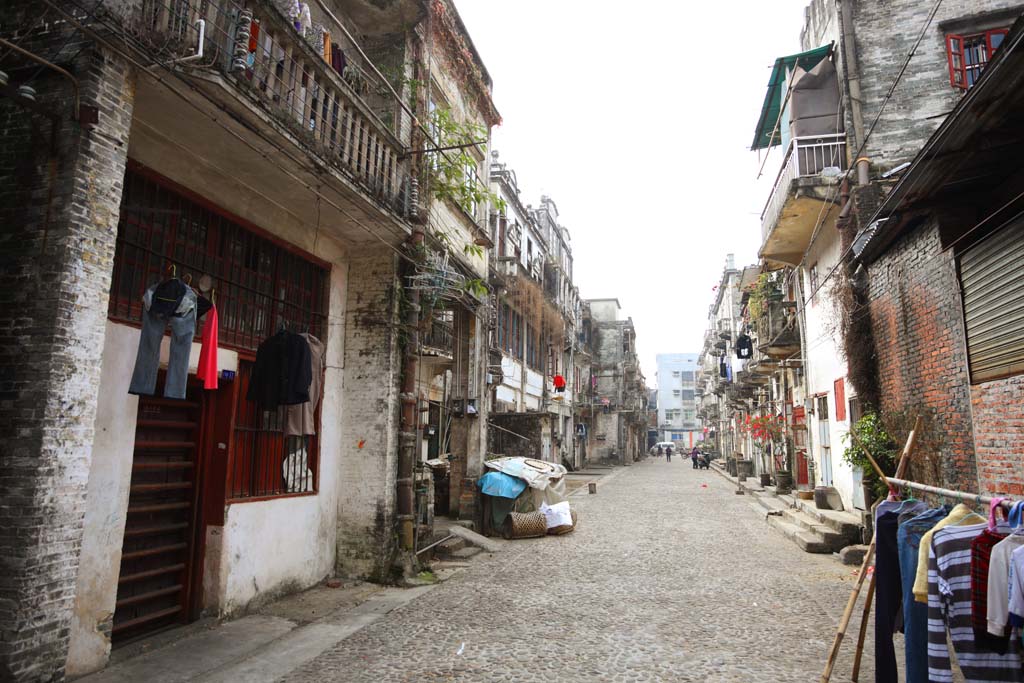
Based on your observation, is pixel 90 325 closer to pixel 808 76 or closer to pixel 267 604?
pixel 267 604

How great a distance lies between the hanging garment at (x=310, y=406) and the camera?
24.3ft

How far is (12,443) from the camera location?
396 cm

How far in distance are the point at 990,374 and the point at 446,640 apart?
21.0 feet

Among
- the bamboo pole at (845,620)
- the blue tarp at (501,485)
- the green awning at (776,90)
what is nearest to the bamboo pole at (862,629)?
the bamboo pole at (845,620)

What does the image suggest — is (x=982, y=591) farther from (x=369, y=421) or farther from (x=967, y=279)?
(x=369, y=421)

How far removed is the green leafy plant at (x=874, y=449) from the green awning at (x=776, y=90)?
790 centimetres

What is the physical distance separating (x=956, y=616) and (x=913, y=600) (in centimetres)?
56

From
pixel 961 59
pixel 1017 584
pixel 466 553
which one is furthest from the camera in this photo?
pixel 961 59

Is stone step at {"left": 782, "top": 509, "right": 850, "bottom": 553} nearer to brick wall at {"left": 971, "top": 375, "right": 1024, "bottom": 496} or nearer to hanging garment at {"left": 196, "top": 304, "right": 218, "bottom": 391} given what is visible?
brick wall at {"left": 971, "top": 375, "right": 1024, "bottom": 496}

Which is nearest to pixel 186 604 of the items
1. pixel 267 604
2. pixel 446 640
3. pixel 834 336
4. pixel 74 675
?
pixel 267 604

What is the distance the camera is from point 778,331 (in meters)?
18.2

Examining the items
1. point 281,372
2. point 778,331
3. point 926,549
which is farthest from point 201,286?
point 778,331

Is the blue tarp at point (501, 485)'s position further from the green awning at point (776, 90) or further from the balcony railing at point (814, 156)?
the green awning at point (776, 90)

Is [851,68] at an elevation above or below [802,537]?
above
